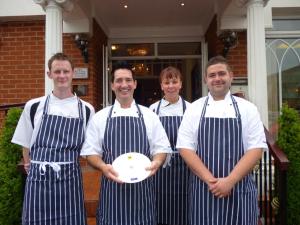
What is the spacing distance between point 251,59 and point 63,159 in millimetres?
2976

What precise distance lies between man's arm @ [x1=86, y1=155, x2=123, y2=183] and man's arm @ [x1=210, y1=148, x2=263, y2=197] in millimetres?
683

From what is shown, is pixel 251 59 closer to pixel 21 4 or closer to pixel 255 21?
pixel 255 21

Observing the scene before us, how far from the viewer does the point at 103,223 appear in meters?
3.20

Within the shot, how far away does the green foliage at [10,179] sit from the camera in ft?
13.9

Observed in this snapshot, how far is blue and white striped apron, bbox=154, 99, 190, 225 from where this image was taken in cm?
365

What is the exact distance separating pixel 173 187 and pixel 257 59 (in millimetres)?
2281

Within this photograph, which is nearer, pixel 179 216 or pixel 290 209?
pixel 179 216

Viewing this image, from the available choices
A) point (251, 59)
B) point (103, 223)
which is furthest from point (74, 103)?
point (251, 59)

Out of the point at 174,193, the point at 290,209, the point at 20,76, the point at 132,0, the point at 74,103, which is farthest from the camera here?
the point at 20,76

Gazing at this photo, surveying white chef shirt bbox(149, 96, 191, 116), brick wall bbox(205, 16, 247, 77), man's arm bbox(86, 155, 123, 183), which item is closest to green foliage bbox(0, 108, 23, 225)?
man's arm bbox(86, 155, 123, 183)

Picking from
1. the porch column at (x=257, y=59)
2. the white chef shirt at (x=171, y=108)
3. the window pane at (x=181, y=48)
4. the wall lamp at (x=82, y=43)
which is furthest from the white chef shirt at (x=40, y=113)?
the window pane at (x=181, y=48)

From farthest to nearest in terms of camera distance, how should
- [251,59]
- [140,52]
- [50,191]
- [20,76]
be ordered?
1. [140,52]
2. [20,76]
3. [251,59]
4. [50,191]

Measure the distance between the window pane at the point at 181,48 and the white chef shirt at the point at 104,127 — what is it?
548cm

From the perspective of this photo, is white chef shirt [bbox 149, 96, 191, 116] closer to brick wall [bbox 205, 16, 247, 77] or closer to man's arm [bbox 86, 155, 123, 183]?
man's arm [bbox 86, 155, 123, 183]
